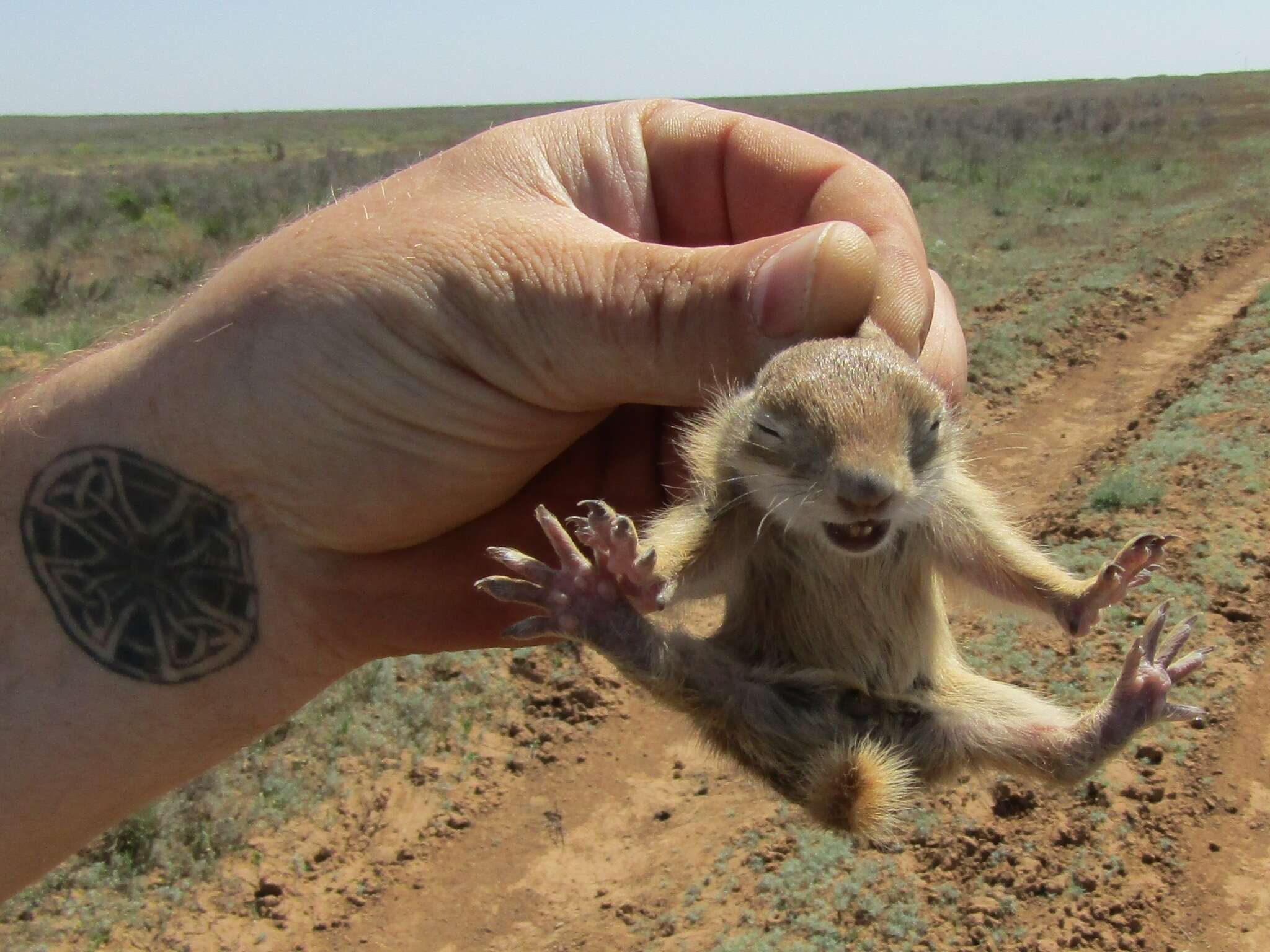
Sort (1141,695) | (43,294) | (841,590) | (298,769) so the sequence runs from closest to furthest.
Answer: (1141,695) < (841,590) < (298,769) < (43,294)

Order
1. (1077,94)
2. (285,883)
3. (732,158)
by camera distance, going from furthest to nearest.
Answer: (1077,94) → (285,883) → (732,158)

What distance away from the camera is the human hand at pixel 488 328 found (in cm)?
354

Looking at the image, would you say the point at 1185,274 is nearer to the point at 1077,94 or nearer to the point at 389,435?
the point at 389,435

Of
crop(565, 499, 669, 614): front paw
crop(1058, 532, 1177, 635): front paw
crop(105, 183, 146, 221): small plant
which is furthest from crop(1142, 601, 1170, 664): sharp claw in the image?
crop(105, 183, 146, 221): small plant

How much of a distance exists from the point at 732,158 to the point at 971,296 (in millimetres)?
15285

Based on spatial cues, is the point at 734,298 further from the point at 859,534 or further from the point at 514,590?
the point at 514,590

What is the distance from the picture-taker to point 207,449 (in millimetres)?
4004

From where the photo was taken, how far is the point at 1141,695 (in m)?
3.91

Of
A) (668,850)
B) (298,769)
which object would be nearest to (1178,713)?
(668,850)

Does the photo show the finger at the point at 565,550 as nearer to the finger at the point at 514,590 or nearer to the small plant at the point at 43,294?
the finger at the point at 514,590

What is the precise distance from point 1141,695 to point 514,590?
8.07 feet

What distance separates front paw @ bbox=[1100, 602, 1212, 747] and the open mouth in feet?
4.21

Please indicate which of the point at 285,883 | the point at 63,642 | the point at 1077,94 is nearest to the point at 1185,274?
the point at 285,883

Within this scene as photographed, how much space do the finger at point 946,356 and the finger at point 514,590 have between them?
187 centimetres
